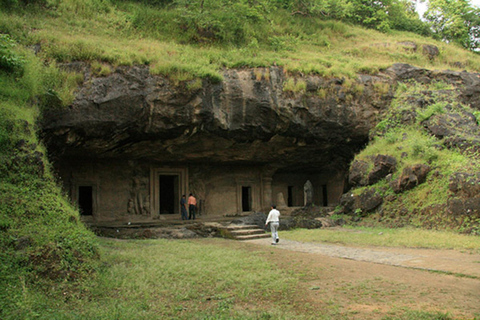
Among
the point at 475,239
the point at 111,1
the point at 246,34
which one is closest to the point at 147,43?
the point at 246,34

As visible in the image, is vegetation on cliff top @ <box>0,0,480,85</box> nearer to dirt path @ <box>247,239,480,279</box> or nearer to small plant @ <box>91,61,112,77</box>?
small plant @ <box>91,61,112,77</box>

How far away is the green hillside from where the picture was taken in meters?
6.28

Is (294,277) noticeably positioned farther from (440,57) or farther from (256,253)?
(440,57)

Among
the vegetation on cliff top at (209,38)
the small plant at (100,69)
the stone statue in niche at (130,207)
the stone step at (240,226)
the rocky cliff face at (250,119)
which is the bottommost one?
the stone step at (240,226)

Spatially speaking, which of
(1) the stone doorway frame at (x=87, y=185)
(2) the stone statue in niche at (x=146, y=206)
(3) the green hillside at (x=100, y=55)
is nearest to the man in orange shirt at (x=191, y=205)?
(2) the stone statue in niche at (x=146, y=206)

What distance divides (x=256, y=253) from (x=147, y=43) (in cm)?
1189

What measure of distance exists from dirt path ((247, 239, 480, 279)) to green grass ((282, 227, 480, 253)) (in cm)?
64

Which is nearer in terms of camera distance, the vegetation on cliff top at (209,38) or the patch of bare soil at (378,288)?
the patch of bare soil at (378,288)

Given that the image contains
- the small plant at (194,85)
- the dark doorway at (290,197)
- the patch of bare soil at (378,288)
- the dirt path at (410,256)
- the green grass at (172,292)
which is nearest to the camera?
the green grass at (172,292)

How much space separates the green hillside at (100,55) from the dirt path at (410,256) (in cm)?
518

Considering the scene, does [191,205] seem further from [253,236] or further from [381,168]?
[381,168]

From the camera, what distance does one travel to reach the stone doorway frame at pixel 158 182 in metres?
18.5

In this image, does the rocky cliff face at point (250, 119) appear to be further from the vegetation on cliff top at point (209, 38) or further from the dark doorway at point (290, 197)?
the dark doorway at point (290, 197)

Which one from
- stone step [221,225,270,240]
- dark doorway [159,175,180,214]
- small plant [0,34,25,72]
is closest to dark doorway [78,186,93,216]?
dark doorway [159,175,180,214]
